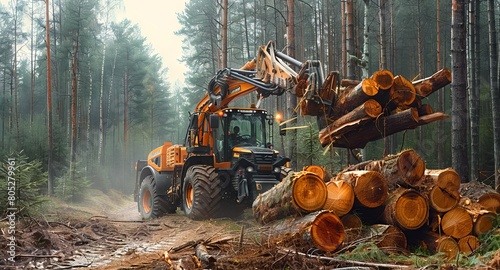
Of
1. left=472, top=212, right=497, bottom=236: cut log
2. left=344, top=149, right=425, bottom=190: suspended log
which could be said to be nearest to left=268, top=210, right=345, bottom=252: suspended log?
left=344, top=149, right=425, bottom=190: suspended log

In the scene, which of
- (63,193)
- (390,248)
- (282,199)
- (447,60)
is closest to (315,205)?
(282,199)

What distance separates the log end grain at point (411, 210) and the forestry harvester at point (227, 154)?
3.69m

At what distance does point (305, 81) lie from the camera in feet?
24.8

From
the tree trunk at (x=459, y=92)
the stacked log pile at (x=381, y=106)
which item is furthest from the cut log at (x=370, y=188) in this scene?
the tree trunk at (x=459, y=92)

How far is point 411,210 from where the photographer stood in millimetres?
6145

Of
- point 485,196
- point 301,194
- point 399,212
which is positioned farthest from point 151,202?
point 485,196

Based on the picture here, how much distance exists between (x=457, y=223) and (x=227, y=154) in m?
6.04

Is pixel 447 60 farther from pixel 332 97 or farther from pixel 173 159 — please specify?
pixel 332 97

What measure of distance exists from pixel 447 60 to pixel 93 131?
2916 centimetres

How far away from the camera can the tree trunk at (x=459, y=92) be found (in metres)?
8.01

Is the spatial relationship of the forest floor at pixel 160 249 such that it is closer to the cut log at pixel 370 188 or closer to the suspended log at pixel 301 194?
the suspended log at pixel 301 194

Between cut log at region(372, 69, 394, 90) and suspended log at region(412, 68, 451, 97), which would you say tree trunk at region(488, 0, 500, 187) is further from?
cut log at region(372, 69, 394, 90)

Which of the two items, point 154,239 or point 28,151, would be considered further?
point 28,151

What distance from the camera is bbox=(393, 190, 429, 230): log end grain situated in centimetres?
604
